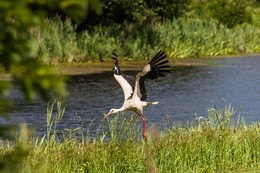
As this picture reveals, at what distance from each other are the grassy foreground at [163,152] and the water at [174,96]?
4529 mm

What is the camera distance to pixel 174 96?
18.3 m

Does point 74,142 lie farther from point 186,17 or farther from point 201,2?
point 201,2

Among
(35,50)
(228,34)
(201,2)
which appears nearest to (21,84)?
(35,50)

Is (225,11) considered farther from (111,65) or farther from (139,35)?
(111,65)

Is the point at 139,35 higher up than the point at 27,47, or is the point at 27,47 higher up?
the point at 27,47

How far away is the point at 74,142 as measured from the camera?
802cm

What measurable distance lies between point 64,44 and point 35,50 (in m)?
24.3

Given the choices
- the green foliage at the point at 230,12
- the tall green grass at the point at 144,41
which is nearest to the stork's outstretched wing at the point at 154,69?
the tall green grass at the point at 144,41

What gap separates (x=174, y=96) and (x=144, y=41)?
10803 mm

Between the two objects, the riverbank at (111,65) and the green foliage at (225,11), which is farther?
the green foliage at (225,11)

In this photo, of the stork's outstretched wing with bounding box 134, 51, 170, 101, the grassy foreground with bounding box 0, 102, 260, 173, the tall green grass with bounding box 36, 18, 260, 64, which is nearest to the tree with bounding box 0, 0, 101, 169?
the grassy foreground with bounding box 0, 102, 260, 173

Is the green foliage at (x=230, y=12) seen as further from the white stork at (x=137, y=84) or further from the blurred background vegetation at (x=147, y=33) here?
the white stork at (x=137, y=84)

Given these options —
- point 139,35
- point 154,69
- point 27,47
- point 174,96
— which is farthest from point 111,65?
point 27,47

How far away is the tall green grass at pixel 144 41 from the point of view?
2567 centimetres
